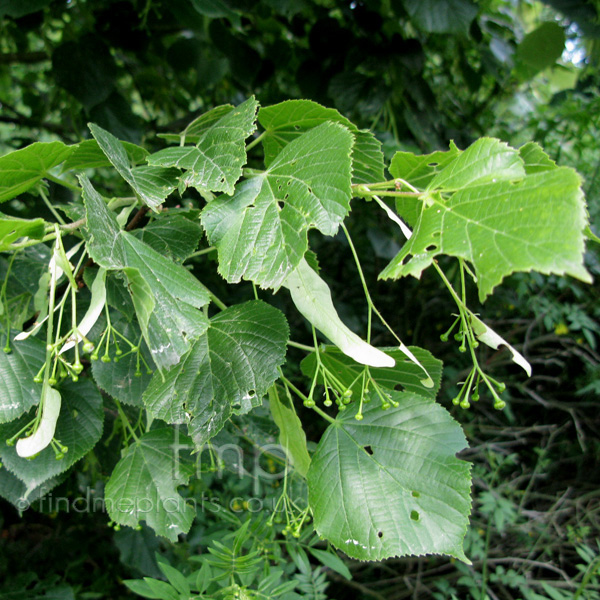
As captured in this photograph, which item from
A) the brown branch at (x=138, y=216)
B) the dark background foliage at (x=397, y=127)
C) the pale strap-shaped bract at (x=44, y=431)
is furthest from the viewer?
the dark background foliage at (x=397, y=127)

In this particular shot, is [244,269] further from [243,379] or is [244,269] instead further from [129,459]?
[129,459]

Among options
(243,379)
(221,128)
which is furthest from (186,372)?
(221,128)

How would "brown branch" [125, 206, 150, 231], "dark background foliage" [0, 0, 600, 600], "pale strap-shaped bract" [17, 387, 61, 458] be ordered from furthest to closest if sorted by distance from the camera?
"dark background foliage" [0, 0, 600, 600]
"brown branch" [125, 206, 150, 231]
"pale strap-shaped bract" [17, 387, 61, 458]

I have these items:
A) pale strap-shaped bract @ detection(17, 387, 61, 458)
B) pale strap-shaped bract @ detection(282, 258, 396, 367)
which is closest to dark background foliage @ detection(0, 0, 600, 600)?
pale strap-shaped bract @ detection(17, 387, 61, 458)

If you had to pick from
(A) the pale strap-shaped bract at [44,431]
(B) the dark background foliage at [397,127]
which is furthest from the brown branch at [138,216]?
(B) the dark background foliage at [397,127]

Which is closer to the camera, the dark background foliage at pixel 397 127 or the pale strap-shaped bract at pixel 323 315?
the pale strap-shaped bract at pixel 323 315

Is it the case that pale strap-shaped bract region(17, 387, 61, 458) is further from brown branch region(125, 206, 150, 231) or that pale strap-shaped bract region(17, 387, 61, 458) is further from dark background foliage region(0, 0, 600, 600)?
dark background foliage region(0, 0, 600, 600)

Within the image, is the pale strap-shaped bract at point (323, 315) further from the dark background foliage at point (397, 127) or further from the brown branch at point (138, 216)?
the dark background foliage at point (397, 127)
